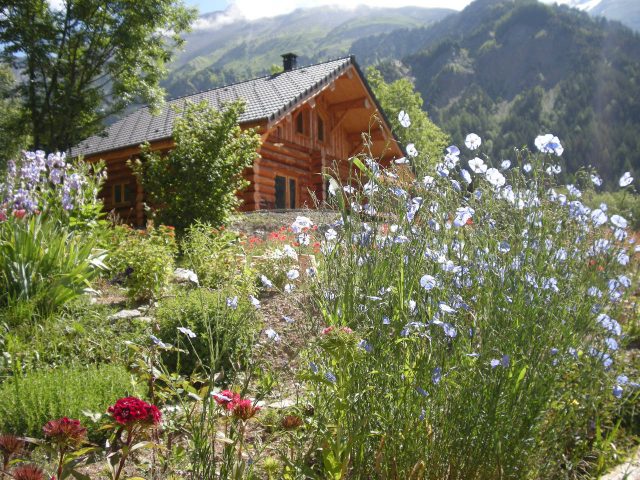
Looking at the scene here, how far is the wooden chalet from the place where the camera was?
15.1 meters

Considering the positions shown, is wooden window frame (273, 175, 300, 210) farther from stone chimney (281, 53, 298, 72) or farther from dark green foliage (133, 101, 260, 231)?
dark green foliage (133, 101, 260, 231)

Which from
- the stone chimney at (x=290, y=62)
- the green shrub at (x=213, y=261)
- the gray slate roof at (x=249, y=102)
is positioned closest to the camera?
the green shrub at (x=213, y=261)

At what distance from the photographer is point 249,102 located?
16125mm

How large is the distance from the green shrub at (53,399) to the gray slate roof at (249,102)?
10617mm

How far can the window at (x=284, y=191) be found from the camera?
57.0 ft

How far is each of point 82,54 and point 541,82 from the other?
12198 centimetres

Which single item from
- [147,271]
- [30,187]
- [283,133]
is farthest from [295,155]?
[147,271]

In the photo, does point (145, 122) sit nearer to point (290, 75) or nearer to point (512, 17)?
point (290, 75)

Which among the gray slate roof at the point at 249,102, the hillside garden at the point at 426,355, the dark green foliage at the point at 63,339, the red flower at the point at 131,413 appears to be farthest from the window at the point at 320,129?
the red flower at the point at 131,413

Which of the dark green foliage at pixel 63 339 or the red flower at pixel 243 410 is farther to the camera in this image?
the dark green foliage at pixel 63 339

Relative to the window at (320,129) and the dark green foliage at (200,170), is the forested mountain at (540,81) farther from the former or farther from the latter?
the dark green foliage at (200,170)

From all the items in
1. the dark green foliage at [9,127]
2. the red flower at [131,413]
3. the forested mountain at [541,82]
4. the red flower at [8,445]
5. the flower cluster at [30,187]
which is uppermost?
the forested mountain at [541,82]

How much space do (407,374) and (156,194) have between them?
10043mm

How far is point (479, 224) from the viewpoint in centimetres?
260
